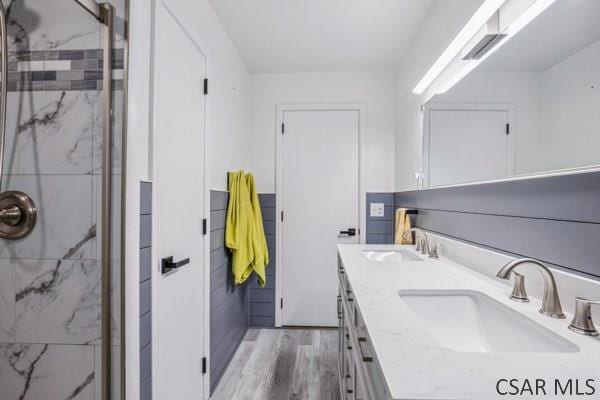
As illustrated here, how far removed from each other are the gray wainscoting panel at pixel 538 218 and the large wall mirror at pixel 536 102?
0.05 meters

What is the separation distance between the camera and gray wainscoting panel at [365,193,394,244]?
2.90m

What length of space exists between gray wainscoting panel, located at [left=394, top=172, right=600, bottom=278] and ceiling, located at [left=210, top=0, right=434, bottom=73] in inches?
49.3

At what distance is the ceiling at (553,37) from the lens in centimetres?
83

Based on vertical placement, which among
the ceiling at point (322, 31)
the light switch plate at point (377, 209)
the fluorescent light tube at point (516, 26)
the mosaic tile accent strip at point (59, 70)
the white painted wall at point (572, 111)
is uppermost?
the ceiling at point (322, 31)

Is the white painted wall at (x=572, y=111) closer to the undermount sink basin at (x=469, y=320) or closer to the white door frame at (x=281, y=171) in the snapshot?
the undermount sink basin at (x=469, y=320)

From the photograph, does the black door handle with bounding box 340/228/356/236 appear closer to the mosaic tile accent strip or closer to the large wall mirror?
the large wall mirror

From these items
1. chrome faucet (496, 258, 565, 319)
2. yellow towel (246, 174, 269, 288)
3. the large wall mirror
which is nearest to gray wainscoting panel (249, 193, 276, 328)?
yellow towel (246, 174, 269, 288)

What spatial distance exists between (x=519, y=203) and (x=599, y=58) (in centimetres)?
50

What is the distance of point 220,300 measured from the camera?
7.04 feet

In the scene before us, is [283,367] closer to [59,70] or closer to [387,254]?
[387,254]

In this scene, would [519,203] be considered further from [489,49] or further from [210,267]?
[210,267]

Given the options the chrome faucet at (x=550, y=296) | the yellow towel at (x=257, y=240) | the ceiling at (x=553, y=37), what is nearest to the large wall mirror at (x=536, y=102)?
the ceiling at (x=553, y=37)

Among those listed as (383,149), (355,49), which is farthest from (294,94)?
(383,149)

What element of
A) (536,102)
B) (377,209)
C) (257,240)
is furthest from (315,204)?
(536,102)
